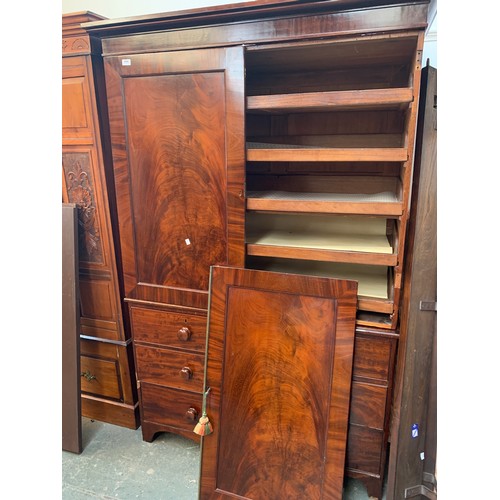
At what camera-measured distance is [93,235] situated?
1.58m

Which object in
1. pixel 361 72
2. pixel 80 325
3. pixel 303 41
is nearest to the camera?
pixel 303 41

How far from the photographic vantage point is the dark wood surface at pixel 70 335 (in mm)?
1562

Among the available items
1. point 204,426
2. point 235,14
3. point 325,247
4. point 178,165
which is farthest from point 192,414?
point 235,14

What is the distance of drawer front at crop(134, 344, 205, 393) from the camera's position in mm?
1502

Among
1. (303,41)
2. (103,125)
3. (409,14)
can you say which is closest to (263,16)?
(303,41)

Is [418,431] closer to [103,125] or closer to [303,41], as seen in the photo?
[303,41]

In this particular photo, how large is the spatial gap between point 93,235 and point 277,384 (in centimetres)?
101

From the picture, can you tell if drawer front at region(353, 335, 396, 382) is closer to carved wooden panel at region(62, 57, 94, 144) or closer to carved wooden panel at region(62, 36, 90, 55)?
carved wooden panel at region(62, 57, 94, 144)

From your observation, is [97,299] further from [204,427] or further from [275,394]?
[275,394]

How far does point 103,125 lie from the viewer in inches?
57.4

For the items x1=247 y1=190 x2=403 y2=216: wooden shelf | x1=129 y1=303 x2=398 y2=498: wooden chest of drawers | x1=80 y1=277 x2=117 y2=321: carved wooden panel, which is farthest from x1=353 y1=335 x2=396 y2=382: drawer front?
x1=80 y1=277 x2=117 y2=321: carved wooden panel

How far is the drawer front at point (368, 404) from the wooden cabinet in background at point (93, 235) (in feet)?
3.42

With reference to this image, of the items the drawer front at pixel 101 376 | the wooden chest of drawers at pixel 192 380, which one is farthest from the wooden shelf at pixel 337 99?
the drawer front at pixel 101 376
